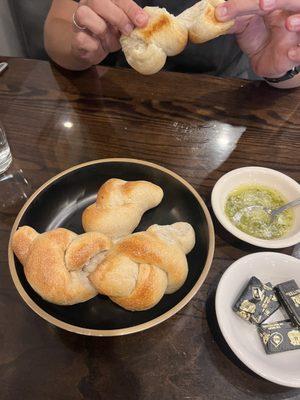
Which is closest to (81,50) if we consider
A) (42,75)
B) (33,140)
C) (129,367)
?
(42,75)

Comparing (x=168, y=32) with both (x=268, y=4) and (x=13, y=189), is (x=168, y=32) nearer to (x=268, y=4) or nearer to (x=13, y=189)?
(x=268, y=4)

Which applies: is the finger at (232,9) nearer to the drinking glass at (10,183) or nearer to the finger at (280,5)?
the finger at (280,5)

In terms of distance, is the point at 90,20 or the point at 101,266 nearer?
the point at 101,266

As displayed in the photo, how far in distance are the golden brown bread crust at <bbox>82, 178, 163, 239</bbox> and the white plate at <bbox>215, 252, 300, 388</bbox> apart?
0.69 feet

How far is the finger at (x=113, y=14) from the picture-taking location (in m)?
0.79

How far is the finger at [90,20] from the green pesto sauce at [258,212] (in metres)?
0.54

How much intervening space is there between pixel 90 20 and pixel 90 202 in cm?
47

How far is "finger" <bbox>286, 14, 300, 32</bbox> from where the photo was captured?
2.55ft

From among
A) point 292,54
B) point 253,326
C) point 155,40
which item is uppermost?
point 155,40

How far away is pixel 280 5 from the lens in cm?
78

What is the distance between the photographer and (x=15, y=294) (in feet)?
2.10

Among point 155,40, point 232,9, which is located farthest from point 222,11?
point 155,40

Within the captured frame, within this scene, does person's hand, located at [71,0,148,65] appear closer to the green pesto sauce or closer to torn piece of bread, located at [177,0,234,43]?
torn piece of bread, located at [177,0,234,43]

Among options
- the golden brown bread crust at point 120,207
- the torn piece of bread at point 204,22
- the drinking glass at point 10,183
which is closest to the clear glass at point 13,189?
the drinking glass at point 10,183
